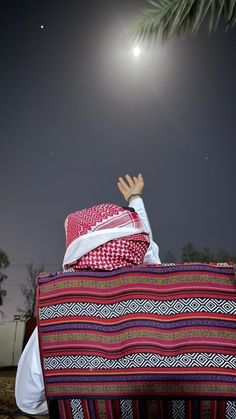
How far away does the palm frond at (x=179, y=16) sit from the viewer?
4.03 meters

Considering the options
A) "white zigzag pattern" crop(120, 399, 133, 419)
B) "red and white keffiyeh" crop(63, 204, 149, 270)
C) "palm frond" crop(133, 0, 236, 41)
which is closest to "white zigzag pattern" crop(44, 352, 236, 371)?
"white zigzag pattern" crop(120, 399, 133, 419)

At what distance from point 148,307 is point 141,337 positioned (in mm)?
132

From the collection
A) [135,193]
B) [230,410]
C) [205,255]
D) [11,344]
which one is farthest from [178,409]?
[205,255]

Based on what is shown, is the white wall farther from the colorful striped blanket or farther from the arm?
the colorful striped blanket

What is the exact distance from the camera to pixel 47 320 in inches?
77.5

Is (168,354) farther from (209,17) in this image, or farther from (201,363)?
(209,17)

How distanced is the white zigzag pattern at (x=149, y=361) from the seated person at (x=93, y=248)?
0.28 meters

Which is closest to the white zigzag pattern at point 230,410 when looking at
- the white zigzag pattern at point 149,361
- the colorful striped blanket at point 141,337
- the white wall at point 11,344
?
the colorful striped blanket at point 141,337

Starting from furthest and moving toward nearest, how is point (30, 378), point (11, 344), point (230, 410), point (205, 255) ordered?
point (205, 255) → point (11, 344) → point (30, 378) → point (230, 410)

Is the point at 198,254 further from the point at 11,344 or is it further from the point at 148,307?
the point at 148,307

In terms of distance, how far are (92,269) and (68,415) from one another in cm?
68

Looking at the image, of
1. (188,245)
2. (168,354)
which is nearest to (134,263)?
(168,354)

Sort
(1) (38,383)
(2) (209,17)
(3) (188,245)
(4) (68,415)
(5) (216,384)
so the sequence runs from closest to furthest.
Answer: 1. (5) (216,384)
2. (4) (68,415)
3. (1) (38,383)
4. (2) (209,17)
5. (3) (188,245)

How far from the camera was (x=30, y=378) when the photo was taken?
83.3 inches
